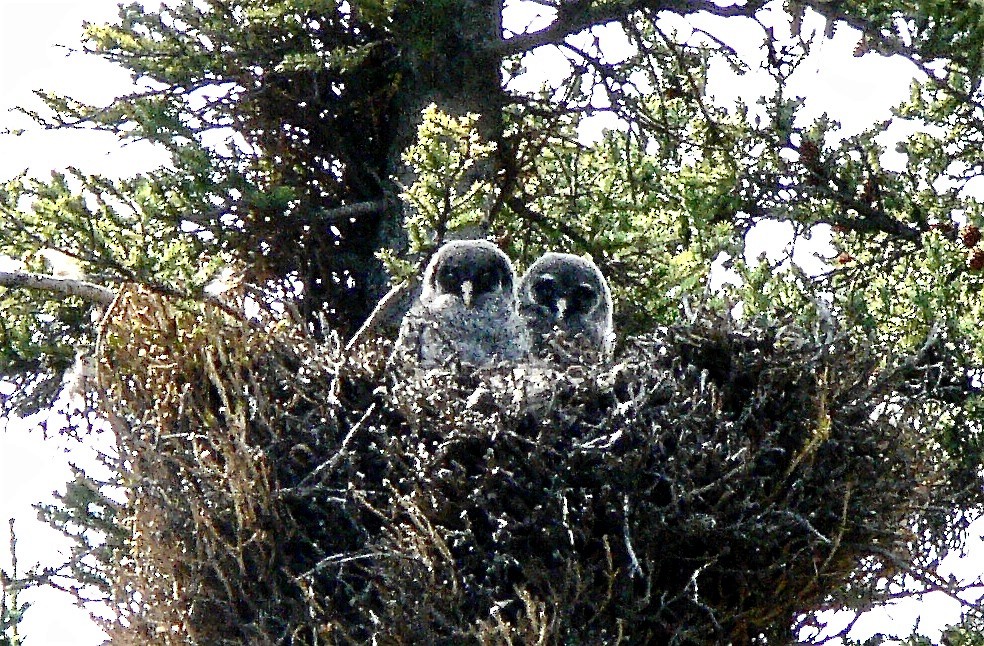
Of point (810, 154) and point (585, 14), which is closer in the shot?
point (585, 14)

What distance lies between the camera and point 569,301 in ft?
21.4

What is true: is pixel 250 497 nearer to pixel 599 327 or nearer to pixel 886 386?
pixel 886 386

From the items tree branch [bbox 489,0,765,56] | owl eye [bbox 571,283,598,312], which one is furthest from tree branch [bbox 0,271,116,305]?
tree branch [bbox 489,0,765,56]

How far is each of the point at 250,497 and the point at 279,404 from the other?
0.31m

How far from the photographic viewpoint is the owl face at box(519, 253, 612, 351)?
6.52 metres

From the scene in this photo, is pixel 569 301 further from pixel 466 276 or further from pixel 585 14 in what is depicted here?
pixel 585 14

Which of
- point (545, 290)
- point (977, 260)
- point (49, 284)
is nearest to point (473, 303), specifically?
point (545, 290)

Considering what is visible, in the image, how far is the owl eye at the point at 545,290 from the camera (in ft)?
21.5

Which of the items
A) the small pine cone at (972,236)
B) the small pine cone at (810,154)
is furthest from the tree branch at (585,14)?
the small pine cone at (972,236)

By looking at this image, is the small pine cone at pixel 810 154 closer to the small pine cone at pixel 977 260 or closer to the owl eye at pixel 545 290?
the small pine cone at pixel 977 260

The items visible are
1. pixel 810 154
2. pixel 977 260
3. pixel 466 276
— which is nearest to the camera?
pixel 466 276

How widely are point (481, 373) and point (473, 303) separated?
1445 mm

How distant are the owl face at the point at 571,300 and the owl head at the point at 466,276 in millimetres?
253

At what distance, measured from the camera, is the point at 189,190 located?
20.5 feet
